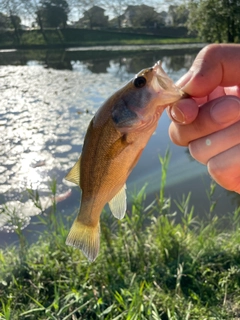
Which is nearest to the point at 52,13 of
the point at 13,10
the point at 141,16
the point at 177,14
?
the point at 13,10

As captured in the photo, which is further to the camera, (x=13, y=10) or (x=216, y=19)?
(x=216, y=19)

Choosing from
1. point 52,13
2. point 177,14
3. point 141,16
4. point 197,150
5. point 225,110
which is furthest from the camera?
point 177,14

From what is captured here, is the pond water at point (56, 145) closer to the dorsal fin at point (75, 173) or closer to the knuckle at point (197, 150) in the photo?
the dorsal fin at point (75, 173)

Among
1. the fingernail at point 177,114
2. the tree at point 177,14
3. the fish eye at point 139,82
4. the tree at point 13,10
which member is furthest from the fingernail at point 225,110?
the tree at point 177,14

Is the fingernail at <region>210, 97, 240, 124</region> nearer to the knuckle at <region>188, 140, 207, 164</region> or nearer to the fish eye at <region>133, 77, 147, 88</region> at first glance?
the knuckle at <region>188, 140, 207, 164</region>

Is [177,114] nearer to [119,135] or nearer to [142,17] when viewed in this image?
[119,135]

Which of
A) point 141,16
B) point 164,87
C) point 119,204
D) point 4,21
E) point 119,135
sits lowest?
point 119,204
